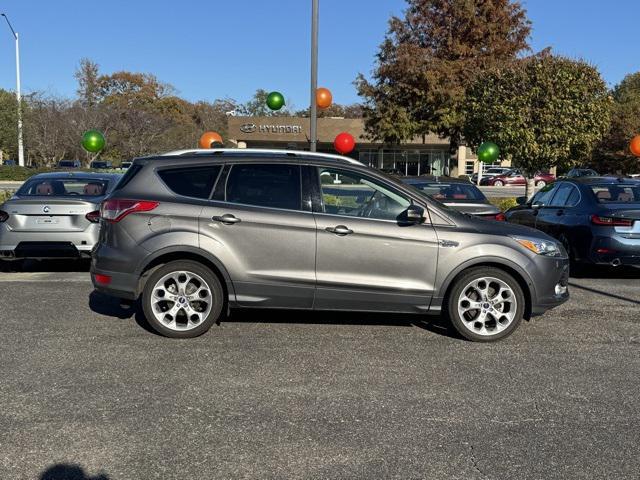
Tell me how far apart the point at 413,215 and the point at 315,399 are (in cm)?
207

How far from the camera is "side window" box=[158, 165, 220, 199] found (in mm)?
5746

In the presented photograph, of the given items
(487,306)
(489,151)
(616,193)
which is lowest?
(487,306)

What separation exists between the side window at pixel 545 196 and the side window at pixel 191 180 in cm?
677

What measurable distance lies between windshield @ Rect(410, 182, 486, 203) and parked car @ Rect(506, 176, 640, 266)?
114cm

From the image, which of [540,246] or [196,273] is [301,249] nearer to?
[196,273]

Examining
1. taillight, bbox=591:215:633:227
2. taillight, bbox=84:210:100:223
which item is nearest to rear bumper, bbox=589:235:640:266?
taillight, bbox=591:215:633:227

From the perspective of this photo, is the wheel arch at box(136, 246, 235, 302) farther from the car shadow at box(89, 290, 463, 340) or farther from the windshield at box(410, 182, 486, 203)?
the windshield at box(410, 182, 486, 203)

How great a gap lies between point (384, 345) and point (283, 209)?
1570mm

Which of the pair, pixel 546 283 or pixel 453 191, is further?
pixel 453 191

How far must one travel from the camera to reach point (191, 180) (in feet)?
19.0

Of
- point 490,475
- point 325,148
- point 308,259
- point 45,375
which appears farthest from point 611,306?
point 325,148

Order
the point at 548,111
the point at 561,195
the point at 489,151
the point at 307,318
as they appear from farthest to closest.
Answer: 1. the point at 489,151
2. the point at 548,111
3. the point at 561,195
4. the point at 307,318

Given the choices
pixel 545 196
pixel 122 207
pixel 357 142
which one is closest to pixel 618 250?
pixel 545 196

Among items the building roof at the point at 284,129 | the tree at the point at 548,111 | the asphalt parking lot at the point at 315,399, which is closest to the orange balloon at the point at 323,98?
the tree at the point at 548,111
